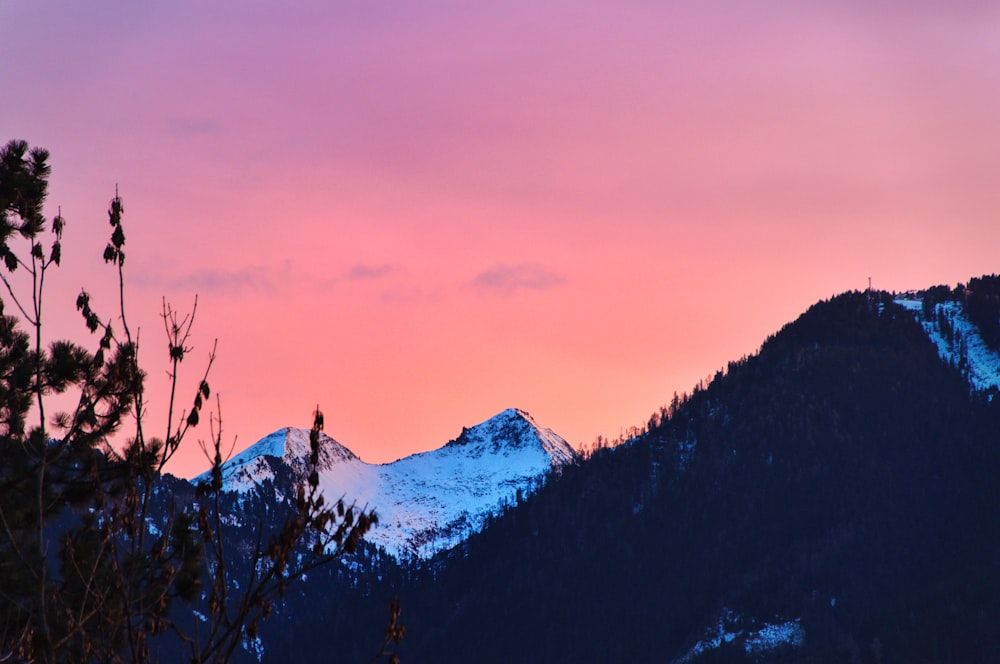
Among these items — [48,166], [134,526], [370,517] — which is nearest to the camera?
[370,517]

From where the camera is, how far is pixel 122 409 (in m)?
26.5

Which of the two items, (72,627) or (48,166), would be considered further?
(48,166)

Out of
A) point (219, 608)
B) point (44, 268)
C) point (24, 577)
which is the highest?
point (44, 268)

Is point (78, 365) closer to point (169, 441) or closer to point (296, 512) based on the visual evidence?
point (169, 441)

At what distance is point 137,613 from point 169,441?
2.19 meters

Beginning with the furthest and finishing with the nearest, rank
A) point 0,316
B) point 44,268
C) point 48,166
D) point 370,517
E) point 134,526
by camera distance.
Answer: point 48,166 → point 0,316 → point 44,268 → point 134,526 → point 370,517

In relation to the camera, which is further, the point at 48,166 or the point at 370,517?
the point at 48,166

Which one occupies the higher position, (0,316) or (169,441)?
(0,316)

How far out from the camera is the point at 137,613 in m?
18.7

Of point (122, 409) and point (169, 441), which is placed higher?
point (122, 409)

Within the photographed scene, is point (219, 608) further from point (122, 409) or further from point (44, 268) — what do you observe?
point (122, 409)

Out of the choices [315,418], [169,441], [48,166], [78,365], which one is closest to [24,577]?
[78,365]

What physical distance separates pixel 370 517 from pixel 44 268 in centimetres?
740

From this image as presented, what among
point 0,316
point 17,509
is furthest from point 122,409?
point 17,509
